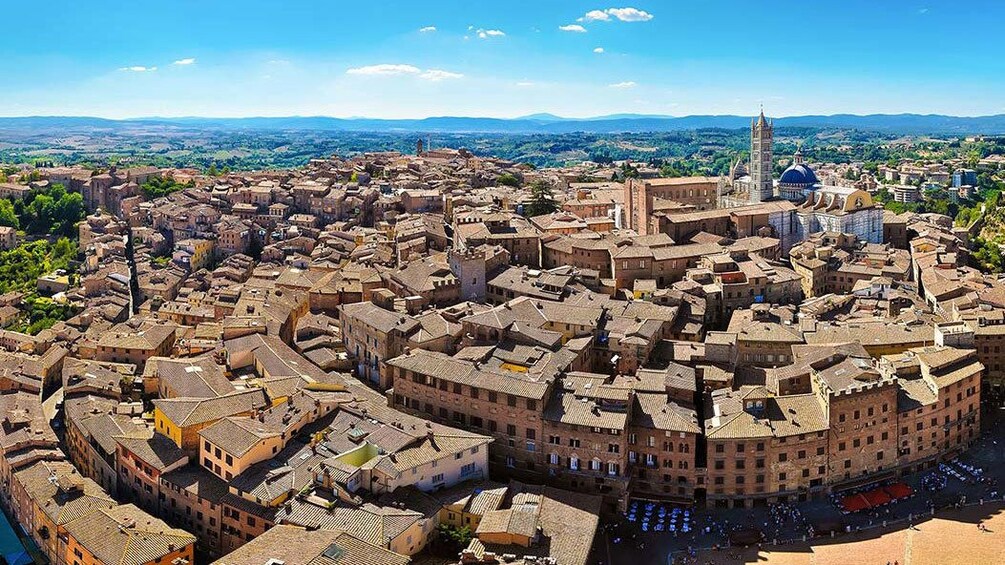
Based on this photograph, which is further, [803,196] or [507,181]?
[507,181]

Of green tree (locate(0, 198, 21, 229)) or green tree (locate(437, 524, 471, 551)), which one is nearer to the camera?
green tree (locate(437, 524, 471, 551))

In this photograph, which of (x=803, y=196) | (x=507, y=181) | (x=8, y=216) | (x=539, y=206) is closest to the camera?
(x=539, y=206)

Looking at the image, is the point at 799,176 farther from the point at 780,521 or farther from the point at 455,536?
the point at 455,536

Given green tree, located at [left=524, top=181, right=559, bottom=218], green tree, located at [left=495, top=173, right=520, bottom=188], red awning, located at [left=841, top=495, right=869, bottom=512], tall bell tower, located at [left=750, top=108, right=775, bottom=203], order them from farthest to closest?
green tree, located at [left=495, top=173, right=520, bottom=188] → tall bell tower, located at [left=750, top=108, right=775, bottom=203] → green tree, located at [left=524, top=181, right=559, bottom=218] → red awning, located at [left=841, top=495, right=869, bottom=512]

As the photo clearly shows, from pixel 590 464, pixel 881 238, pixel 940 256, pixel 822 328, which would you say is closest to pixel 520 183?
pixel 881 238

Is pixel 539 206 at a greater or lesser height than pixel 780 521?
greater

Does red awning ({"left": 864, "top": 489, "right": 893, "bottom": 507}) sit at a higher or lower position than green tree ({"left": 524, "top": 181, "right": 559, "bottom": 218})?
lower

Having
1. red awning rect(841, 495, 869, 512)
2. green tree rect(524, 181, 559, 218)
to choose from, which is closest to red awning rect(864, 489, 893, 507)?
red awning rect(841, 495, 869, 512)

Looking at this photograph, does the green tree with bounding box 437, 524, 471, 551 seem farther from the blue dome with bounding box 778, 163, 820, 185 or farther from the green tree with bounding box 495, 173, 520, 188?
the green tree with bounding box 495, 173, 520, 188

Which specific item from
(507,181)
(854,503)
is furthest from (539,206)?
(854,503)
